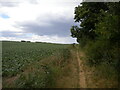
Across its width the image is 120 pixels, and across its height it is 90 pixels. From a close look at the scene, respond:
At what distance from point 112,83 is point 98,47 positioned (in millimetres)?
3260

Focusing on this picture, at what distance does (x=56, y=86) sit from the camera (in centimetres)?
1186

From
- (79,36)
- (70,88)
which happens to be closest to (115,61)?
(70,88)

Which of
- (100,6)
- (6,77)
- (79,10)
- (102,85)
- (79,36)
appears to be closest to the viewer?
(102,85)

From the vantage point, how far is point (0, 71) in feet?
49.9

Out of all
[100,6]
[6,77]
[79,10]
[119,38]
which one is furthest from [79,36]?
[119,38]

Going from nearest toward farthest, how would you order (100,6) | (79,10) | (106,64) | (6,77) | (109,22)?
1. (109,22)
2. (106,64)
3. (6,77)
4. (100,6)
5. (79,10)

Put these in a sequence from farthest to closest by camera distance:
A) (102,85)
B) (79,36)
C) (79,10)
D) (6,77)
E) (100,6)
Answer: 1. (79,36)
2. (79,10)
3. (100,6)
4. (6,77)
5. (102,85)

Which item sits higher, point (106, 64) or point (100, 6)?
point (100, 6)

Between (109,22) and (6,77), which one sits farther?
(6,77)

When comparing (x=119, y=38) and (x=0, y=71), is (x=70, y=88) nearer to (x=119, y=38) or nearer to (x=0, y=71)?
(x=119, y=38)

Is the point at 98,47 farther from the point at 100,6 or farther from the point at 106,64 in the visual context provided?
the point at 100,6

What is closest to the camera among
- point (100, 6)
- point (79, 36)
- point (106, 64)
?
point (106, 64)

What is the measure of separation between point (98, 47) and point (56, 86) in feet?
14.0

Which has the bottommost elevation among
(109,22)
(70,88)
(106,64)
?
(70,88)
